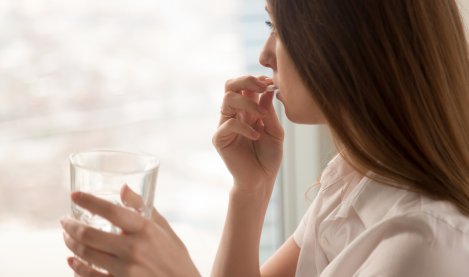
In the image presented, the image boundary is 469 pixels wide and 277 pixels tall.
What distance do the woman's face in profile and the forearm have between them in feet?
0.79

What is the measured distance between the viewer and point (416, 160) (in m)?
1.13

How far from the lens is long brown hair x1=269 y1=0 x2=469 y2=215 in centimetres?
113

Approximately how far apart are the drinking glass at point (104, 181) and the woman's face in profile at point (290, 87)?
369mm

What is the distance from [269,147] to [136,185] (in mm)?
603

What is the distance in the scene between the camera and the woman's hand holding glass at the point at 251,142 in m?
1.41

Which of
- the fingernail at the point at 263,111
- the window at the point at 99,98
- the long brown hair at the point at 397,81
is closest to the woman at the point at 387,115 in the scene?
the long brown hair at the point at 397,81

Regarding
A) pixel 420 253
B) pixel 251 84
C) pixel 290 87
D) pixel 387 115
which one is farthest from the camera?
pixel 251 84

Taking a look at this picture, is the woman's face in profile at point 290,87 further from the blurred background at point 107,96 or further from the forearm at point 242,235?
the blurred background at point 107,96

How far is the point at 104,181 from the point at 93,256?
0.08m

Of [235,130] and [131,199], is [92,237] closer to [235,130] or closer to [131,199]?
[131,199]

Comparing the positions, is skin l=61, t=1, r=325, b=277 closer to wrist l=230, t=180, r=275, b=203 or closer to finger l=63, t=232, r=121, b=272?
wrist l=230, t=180, r=275, b=203

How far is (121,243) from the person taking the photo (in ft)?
2.90

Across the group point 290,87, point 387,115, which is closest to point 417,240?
point 387,115

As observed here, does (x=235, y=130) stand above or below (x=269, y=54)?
below
